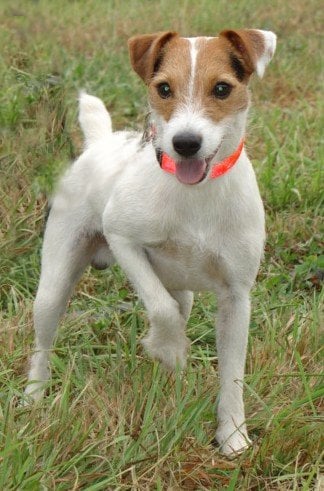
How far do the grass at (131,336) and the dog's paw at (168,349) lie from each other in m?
0.05

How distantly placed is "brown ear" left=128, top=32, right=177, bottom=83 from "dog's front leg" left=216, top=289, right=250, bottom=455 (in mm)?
1009

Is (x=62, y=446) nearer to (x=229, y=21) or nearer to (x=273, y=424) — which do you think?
(x=273, y=424)

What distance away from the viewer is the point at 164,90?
3717mm

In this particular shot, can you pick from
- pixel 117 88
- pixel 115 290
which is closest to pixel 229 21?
pixel 117 88

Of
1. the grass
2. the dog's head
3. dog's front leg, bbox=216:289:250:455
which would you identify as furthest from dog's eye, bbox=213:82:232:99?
dog's front leg, bbox=216:289:250:455

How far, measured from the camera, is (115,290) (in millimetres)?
5492

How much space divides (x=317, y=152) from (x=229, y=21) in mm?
3684

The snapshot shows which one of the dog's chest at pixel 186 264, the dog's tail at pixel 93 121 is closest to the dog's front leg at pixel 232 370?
the dog's chest at pixel 186 264

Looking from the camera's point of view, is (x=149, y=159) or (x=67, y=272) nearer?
(x=149, y=159)

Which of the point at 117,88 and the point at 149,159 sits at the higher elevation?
the point at 149,159

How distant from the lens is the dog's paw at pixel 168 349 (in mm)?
3930

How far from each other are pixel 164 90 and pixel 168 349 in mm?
1076

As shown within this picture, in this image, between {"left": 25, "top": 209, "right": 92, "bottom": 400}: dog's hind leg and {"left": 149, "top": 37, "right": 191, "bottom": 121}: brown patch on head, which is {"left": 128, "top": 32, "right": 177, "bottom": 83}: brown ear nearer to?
{"left": 149, "top": 37, "right": 191, "bottom": 121}: brown patch on head

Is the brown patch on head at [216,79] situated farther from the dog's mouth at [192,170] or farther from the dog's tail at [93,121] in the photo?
the dog's tail at [93,121]
